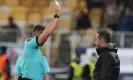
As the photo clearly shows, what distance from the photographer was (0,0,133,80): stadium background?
18000 millimetres

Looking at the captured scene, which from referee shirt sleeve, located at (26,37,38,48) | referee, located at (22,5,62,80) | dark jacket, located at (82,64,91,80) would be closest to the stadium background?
dark jacket, located at (82,64,91,80)

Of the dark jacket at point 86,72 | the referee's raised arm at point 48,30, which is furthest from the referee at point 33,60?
the dark jacket at point 86,72

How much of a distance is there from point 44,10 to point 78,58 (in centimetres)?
565

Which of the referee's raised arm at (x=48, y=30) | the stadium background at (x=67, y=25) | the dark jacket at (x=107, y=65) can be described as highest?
the stadium background at (x=67, y=25)

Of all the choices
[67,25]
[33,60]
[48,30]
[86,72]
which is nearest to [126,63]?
[86,72]

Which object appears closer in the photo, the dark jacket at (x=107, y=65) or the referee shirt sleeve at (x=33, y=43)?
A: the dark jacket at (x=107, y=65)

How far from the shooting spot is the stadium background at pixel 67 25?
59.1 feet

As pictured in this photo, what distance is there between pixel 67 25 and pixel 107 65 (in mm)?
12753

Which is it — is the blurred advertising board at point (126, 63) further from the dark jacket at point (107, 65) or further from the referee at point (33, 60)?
the dark jacket at point (107, 65)

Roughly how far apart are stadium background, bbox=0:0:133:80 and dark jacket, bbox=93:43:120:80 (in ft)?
25.1

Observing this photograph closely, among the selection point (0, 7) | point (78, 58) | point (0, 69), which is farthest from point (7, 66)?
A: point (0, 7)

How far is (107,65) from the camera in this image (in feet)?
27.3

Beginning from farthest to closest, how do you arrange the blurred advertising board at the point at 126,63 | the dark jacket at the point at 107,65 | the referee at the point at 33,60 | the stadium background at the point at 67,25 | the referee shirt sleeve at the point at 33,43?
the stadium background at the point at 67,25 < the blurred advertising board at the point at 126,63 < the referee at the point at 33,60 < the referee shirt sleeve at the point at 33,43 < the dark jacket at the point at 107,65

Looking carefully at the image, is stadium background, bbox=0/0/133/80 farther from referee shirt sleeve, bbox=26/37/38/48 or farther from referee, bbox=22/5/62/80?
referee shirt sleeve, bbox=26/37/38/48
